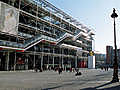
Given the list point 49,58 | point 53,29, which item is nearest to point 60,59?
point 49,58

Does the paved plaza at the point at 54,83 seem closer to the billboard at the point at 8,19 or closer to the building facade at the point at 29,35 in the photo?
the building facade at the point at 29,35

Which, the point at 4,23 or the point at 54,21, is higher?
the point at 54,21

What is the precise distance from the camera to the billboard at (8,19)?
33625mm

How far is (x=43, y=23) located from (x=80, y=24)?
2987 cm

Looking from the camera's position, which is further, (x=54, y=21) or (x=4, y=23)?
(x=54, y=21)

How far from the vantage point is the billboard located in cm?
3362

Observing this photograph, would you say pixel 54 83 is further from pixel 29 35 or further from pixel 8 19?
pixel 29 35

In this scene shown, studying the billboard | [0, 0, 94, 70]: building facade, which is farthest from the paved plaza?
the billboard

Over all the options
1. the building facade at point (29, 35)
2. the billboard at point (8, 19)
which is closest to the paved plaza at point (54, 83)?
the building facade at point (29, 35)

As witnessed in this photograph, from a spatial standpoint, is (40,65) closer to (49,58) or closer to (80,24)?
A: (49,58)

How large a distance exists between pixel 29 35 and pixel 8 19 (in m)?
9.44

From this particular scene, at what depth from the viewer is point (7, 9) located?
115ft

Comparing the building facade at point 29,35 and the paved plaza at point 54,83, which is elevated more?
the building facade at point 29,35

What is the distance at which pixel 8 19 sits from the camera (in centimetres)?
3503
